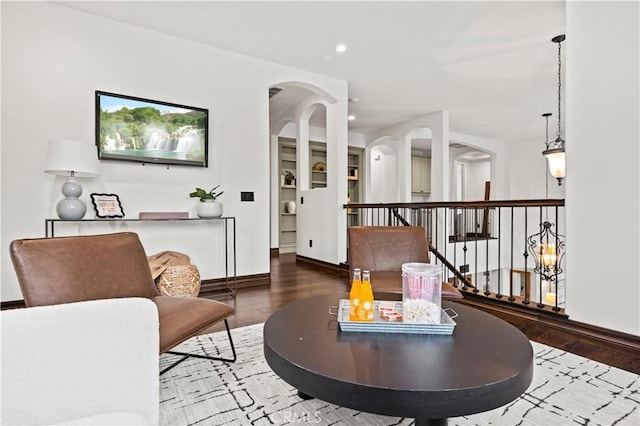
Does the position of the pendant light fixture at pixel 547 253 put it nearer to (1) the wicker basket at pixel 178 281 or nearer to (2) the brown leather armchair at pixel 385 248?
(2) the brown leather armchair at pixel 385 248

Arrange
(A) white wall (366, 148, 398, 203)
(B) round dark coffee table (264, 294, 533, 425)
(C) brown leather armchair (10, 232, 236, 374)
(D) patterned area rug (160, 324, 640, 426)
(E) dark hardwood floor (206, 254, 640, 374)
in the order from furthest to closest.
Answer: (A) white wall (366, 148, 398, 203) → (E) dark hardwood floor (206, 254, 640, 374) → (C) brown leather armchair (10, 232, 236, 374) → (D) patterned area rug (160, 324, 640, 426) → (B) round dark coffee table (264, 294, 533, 425)

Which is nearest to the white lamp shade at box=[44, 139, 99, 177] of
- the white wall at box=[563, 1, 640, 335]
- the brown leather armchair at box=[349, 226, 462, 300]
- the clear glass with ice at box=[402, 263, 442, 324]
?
the brown leather armchair at box=[349, 226, 462, 300]

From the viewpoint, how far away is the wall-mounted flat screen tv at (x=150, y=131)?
3207 millimetres

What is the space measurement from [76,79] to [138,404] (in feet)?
10.7

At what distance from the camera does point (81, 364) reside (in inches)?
33.9

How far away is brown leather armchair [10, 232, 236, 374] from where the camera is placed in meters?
1.58

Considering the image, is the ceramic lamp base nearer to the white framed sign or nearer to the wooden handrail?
the white framed sign

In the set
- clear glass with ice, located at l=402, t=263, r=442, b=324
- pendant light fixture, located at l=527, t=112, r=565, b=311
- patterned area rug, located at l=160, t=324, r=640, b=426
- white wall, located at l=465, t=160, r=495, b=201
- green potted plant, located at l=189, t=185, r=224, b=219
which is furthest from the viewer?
white wall, located at l=465, t=160, r=495, b=201

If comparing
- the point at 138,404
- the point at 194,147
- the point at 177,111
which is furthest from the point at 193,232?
the point at 138,404

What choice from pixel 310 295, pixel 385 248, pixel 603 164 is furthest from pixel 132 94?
pixel 603 164

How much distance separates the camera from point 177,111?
355 centimetres

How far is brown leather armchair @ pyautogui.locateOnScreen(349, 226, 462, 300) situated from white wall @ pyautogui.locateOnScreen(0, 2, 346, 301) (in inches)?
67.9

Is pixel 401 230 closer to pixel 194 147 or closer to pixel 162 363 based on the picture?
pixel 162 363

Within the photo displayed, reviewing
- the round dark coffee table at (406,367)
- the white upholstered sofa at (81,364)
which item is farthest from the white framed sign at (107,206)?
the white upholstered sofa at (81,364)
